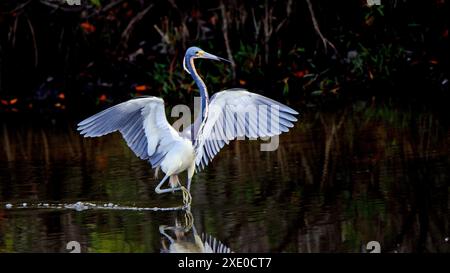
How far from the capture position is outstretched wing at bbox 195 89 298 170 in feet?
27.8

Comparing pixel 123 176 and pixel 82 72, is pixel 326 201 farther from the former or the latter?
pixel 82 72

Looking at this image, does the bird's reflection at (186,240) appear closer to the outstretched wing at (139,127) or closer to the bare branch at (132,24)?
the outstretched wing at (139,127)

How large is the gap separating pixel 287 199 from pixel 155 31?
9.37 metres

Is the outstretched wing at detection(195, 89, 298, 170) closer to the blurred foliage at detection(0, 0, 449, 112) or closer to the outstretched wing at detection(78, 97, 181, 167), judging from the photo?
the outstretched wing at detection(78, 97, 181, 167)

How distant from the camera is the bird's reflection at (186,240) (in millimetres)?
6879

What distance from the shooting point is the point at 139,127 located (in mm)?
8773

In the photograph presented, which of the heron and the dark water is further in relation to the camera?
the heron

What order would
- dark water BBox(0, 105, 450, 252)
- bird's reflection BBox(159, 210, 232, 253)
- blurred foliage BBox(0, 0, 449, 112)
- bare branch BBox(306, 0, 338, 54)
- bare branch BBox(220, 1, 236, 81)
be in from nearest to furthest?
bird's reflection BBox(159, 210, 232, 253)
dark water BBox(0, 105, 450, 252)
bare branch BBox(306, 0, 338, 54)
bare branch BBox(220, 1, 236, 81)
blurred foliage BBox(0, 0, 449, 112)

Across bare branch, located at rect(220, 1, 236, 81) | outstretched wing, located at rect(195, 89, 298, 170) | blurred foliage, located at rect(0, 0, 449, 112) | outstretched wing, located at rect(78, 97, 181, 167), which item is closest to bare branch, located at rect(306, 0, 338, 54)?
blurred foliage, located at rect(0, 0, 449, 112)

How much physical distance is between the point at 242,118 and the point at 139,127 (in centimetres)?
82

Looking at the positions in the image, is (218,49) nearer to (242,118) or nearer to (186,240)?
(242,118)

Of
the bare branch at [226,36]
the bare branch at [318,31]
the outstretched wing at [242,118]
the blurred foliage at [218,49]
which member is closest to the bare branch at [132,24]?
the blurred foliage at [218,49]

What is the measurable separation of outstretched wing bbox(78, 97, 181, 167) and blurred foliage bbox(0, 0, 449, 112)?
5.49 metres

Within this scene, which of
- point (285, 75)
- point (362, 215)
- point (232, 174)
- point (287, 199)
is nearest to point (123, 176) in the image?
point (232, 174)
